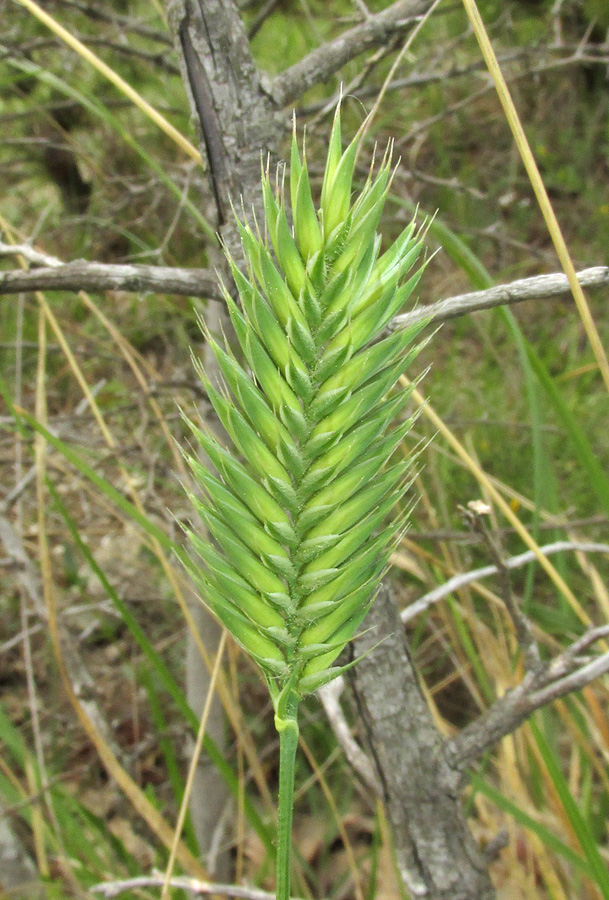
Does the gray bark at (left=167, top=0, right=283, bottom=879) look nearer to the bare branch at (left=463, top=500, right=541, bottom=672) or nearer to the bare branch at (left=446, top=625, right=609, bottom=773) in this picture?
the bare branch at (left=463, top=500, right=541, bottom=672)

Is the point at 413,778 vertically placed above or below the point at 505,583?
below

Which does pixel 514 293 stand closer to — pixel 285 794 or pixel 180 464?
pixel 285 794

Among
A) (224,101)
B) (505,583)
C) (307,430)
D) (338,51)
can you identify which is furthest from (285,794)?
(338,51)

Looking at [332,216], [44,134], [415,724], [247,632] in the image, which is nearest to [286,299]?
[332,216]

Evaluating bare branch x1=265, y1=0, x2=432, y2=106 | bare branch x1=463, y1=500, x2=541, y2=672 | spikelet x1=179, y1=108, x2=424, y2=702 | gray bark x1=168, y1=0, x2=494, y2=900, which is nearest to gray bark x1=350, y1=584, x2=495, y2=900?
gray bark x1=168, y1=0, x2=494, y2=900

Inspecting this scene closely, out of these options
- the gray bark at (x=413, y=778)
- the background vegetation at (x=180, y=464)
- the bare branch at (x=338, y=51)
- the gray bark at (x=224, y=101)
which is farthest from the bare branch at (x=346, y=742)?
the bare branch at (x=338, y=51)

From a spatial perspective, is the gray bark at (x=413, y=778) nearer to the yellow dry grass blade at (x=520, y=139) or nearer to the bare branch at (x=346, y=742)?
the bare branch at (x=346, y=742)
